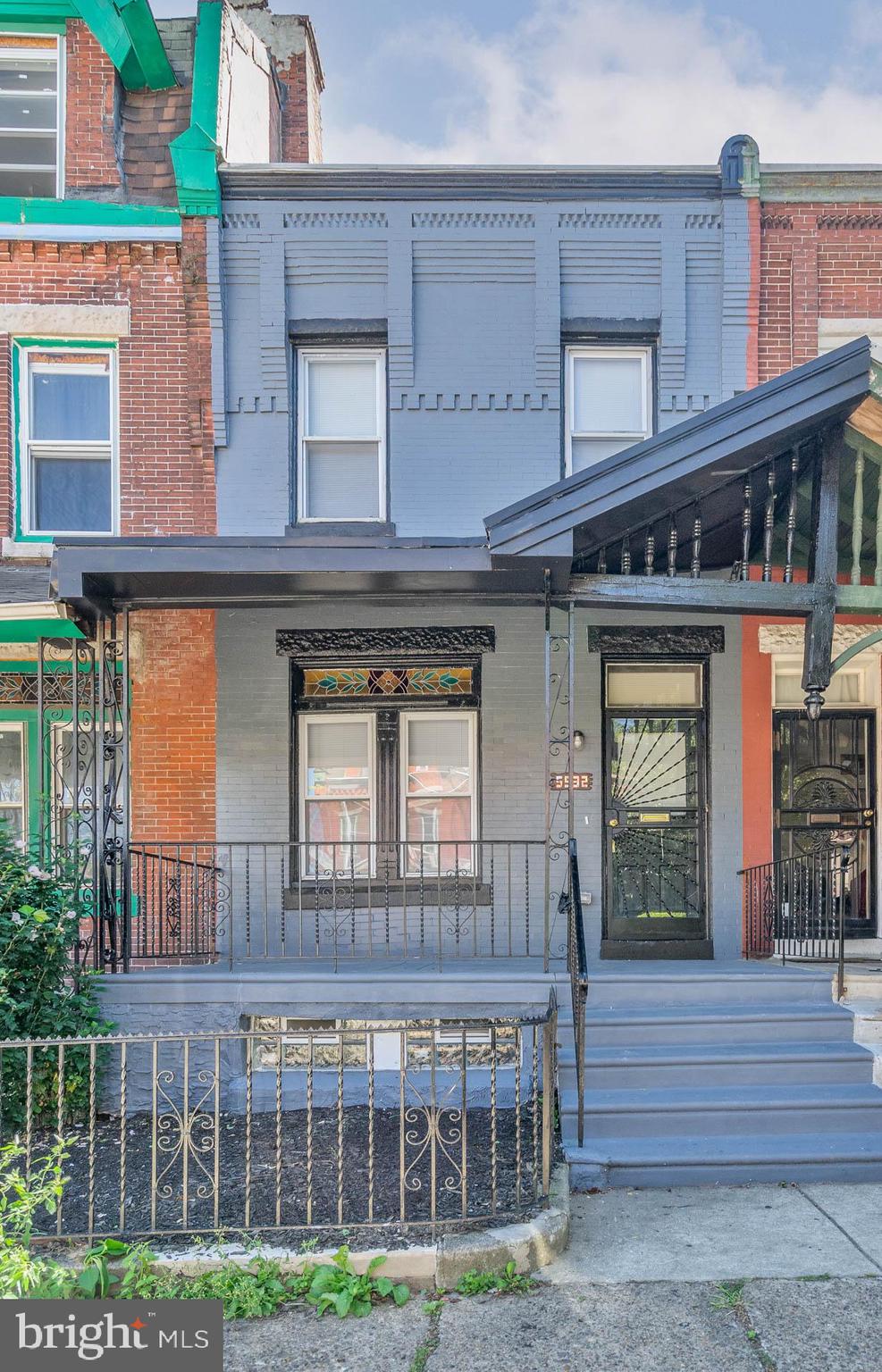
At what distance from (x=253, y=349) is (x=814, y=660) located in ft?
17.7

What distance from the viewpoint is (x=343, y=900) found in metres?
8.56

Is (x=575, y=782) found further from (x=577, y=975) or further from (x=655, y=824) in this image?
(x=577, y=975)

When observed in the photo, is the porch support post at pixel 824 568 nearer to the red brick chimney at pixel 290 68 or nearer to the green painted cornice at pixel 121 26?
the green painted cornice at pixel 121 26

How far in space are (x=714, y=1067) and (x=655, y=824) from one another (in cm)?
263

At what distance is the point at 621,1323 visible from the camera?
430 cm

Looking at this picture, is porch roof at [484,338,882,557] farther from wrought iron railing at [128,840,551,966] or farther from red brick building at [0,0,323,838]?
red brick building at [0,0,323,838]


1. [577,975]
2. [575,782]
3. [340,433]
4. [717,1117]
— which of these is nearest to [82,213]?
[340,433]

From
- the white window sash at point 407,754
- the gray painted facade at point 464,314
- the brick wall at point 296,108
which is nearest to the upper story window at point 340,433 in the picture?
the gray painted facade at point 464,314

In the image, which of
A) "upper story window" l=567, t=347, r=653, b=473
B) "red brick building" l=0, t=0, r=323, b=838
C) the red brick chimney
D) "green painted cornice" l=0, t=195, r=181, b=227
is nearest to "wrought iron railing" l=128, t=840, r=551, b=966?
"red brick building" l=0, t=0, r=323, b=838

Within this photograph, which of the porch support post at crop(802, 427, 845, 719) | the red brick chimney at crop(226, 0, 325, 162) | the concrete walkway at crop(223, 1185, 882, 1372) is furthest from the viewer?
the red brick chimney at crop(226, 0, 325, 162)

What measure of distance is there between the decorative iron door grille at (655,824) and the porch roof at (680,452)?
2958 mm

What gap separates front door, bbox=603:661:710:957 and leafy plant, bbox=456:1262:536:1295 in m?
4.17

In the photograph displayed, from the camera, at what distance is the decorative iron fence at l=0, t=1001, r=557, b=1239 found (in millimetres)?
4824
